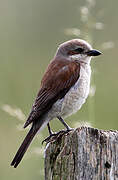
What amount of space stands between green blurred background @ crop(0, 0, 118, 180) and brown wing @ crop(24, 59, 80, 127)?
53 cm

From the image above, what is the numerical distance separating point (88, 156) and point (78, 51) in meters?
2.60

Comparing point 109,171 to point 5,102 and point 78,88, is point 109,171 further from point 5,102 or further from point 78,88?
point 5,102

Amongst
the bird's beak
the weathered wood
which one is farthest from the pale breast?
the weathered wood

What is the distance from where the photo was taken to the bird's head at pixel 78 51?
569 centimetres

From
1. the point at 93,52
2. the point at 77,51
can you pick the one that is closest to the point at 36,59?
the point at 77,51

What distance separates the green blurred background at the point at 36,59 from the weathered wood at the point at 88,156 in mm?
2020

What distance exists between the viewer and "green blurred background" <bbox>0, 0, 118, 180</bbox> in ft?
20.8

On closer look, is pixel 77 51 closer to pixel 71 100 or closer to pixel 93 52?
pixel 93 52

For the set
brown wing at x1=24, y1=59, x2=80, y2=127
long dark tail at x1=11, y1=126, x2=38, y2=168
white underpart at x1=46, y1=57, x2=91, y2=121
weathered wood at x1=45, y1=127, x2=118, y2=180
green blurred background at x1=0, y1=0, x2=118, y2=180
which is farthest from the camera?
green blurred background at x1=0, y1=0, x2=118, y2=180

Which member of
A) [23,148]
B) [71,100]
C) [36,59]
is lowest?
[23,148]

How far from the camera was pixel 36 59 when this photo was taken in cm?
802

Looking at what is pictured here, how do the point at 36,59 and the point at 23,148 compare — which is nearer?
the point at 23,148

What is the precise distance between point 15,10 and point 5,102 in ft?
6.83

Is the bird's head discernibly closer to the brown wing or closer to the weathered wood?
the brown wing
